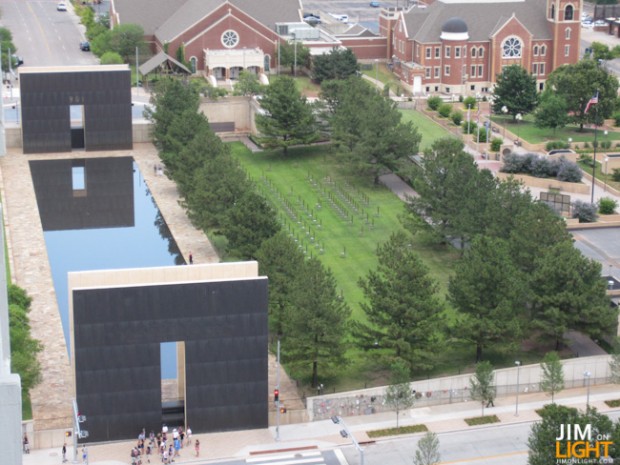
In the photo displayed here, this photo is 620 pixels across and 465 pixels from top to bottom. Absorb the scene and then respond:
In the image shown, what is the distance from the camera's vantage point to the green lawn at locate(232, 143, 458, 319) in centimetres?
Answer: 7225

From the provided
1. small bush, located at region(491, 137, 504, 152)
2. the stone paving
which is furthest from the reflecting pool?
small bush, located at region(491, 137, 504, 152)

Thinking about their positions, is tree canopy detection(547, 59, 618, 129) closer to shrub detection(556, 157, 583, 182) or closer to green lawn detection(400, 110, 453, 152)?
green lawn detection(400, 110, 453, 152)

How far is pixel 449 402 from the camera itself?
53.1 m

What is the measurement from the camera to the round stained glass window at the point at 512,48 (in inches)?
4838

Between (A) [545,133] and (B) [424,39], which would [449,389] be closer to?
(A) [545,133]

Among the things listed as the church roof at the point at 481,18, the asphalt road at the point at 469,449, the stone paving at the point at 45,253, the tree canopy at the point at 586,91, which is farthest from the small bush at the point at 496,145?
the asphalt road at the point at 469,449

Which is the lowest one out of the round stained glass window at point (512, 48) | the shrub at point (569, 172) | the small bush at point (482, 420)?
the small bush at point (482, 420)

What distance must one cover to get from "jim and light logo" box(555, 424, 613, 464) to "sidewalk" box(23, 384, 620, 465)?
11.5m

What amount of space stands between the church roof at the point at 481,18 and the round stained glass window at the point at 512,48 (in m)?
1.88

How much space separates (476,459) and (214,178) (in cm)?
3303

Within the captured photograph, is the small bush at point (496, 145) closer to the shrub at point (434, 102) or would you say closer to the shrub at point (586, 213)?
the shrub at point (434, 102)

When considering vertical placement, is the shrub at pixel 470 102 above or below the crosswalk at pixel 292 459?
above

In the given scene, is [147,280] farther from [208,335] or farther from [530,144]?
[530,144]

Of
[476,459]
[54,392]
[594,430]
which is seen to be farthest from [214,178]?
[594,430]
